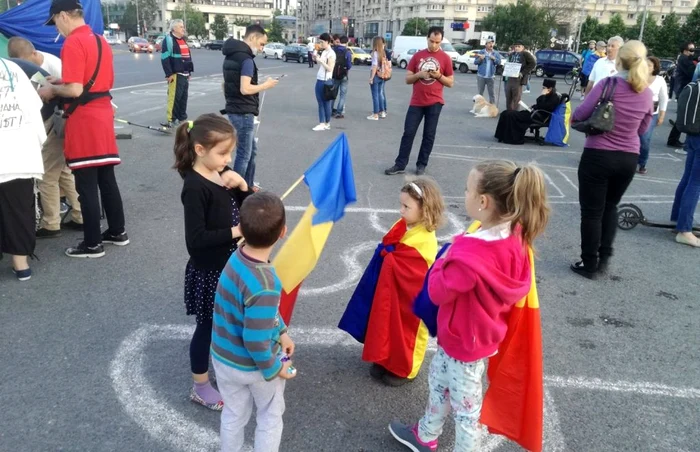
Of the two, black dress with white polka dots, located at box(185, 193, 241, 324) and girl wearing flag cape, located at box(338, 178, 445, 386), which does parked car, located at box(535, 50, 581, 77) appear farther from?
black dress with white polka dots, located at box(185, 193, 241, 324)

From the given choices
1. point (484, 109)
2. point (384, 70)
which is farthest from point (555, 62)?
point (384, 70)

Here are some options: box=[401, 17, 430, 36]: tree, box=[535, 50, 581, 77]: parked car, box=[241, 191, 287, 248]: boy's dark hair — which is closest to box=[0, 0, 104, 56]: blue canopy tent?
box=[241, 191, 287, 248]: boy's dark hair

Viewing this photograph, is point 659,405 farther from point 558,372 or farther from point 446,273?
point 446,273

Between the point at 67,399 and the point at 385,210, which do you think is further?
the point at 385,210

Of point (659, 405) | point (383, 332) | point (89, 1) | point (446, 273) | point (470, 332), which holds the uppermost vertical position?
point (89, 1)

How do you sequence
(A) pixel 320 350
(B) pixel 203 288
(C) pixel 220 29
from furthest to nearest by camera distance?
(C) pixel 220 29
(A) pixel 320 350
(B) pixel 203 288

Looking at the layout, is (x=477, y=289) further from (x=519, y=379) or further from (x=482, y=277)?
(x=519, y=379)

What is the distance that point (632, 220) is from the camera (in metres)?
5.91

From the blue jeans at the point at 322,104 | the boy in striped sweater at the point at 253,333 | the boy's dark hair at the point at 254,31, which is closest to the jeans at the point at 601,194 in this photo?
the boy in striped sweater at the point at 253,333

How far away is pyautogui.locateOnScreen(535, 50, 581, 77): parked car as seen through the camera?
3300cm

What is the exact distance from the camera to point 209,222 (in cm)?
266

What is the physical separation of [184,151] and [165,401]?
1.39m

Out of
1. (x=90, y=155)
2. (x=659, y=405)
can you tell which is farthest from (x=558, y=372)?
(x=90, y=155)

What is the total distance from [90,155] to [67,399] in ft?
7.40
